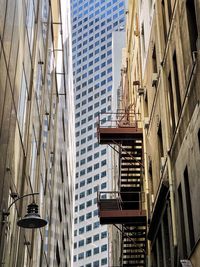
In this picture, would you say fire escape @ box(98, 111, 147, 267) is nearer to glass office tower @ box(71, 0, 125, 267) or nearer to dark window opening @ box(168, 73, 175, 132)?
dark window opening @ box(168, 73, 175, 132)

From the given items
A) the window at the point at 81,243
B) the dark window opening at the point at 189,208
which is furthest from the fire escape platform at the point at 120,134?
the window at the point at 81,243

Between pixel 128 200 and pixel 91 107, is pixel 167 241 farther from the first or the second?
pixel 91 107

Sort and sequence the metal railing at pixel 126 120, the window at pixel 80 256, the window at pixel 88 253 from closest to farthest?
the metal railing at pixel 126 120 → the window at pixel 88 253 → the window at pixel 80 256

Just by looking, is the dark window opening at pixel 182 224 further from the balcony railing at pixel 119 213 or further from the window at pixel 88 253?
the window at pixel 88 253

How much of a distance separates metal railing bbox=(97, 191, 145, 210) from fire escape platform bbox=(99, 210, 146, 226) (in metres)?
1.01

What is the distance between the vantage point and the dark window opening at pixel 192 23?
1694 centimetres

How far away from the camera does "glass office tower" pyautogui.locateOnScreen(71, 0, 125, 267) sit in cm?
12225

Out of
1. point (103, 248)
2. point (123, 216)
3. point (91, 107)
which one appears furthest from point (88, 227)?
point (123, 216)

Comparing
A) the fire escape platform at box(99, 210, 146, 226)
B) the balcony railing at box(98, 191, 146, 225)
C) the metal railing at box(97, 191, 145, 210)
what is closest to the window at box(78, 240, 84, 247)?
the metal railing at box(97, 191, 145, 210)

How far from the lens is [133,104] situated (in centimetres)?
3531

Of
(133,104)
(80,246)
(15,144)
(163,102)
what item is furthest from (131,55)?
(80,246)

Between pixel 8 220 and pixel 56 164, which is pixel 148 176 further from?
pixel 56 164

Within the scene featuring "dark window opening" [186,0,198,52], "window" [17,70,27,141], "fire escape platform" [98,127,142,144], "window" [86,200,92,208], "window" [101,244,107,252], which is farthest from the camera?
"window" [86,200,92,208]

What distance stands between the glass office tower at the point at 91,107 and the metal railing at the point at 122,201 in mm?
66159
